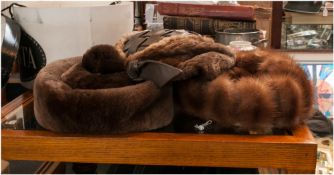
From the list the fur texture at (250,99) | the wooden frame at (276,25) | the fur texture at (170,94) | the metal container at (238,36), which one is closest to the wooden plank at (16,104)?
the fur texture at (170,94)

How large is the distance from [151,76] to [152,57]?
4 centimetres

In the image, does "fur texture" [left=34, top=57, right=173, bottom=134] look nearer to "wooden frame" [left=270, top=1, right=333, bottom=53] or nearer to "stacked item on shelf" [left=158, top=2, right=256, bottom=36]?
"stacked item on shelf" [left=158, top=2, right=256, bottom=36]

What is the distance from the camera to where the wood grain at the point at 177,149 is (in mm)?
483

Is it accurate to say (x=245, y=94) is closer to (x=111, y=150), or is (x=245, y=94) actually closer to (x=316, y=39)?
(x=111, y=150)

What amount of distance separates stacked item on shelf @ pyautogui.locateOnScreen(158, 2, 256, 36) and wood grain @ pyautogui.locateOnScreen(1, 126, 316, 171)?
47 cm

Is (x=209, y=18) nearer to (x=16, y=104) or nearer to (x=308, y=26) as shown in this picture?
(x=16, y=104)

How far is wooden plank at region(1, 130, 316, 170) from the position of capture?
1.59ft

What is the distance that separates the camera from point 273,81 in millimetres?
498

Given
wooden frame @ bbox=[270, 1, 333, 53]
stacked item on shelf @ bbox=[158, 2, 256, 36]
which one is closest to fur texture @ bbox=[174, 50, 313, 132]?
stacked item on shelf @ bbox=[158, 2, 256, 36]

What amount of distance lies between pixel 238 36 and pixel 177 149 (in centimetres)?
43

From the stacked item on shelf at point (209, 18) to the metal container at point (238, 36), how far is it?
3 cm

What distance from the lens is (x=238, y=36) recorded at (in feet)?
2.78

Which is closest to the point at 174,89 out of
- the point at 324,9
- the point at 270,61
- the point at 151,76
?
the point at 151,76

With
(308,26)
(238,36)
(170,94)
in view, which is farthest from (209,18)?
(308,26)
